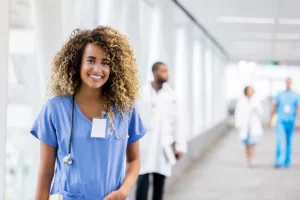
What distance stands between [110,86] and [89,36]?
215mm

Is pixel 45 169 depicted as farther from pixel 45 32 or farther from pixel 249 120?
pixel 249 120

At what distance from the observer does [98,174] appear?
2.03m

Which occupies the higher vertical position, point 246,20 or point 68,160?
point 246,20

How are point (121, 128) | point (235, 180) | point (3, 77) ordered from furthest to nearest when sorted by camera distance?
point (235, 180) → point (3, 77) → point (121, 128)

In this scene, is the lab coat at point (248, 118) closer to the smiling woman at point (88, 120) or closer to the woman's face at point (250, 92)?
the woman's face at point (250, 92)

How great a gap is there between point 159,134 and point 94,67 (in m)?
2.85

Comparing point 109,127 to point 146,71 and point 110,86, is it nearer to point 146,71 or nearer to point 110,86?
point 110,86

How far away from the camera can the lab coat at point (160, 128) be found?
15.8ft

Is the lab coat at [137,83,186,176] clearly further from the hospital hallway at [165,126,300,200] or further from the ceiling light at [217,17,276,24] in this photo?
the ceiling light at [217,17,276,24]

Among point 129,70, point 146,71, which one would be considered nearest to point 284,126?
point 146,71

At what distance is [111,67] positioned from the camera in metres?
2.12

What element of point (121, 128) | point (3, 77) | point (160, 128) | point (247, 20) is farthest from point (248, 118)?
point (121, 128)

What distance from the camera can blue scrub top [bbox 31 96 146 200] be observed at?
202 cm

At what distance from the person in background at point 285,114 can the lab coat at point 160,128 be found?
466cm
